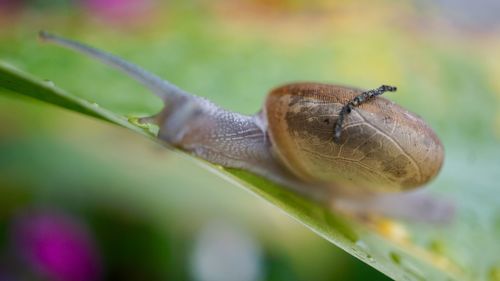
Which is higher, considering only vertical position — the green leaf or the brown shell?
the brown shell

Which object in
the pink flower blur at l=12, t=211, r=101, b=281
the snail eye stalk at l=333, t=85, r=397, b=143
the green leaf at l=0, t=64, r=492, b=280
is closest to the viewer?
the green leaf at l=0, t=64, r=492, b=280

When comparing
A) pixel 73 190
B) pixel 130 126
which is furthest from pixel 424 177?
pixel 73 190

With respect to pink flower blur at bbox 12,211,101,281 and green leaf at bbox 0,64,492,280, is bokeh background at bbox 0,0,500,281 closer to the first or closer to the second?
pink flower blur at bbox 12,211,101,281

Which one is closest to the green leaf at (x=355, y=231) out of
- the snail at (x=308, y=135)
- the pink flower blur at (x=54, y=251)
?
the snail at (x=308, y=135)

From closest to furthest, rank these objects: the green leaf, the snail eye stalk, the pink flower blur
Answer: the green leaf < the snail eye stalk < the pink flower blur

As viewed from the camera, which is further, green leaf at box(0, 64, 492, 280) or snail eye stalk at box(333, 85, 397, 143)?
snail eye stalk at box(333, 85, 397, 143)

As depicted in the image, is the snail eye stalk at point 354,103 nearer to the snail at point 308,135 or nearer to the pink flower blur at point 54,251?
the snail at point 308,135

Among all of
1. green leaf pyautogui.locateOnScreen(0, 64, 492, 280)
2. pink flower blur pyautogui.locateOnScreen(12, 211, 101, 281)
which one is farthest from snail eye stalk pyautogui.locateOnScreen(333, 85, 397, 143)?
pink flower blur pyautogui.locateOnScreen(12, 211, 101, 281)
